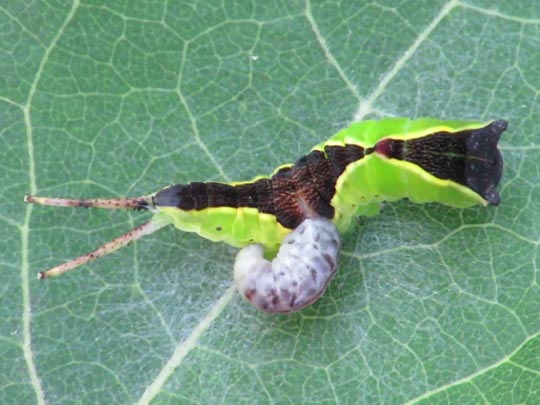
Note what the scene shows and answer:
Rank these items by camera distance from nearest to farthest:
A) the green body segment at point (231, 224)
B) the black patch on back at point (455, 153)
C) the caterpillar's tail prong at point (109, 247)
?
1. the black patch on back at point (455, 153)
2. the caterpillar's tail prong at point (109, 247)
3. the green body segment at point (231, 224)

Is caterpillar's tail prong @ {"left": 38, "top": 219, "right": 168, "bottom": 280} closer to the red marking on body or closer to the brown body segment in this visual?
the brown body segment

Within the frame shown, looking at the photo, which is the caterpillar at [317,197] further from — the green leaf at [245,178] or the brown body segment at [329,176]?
the green leaf at [245,178]

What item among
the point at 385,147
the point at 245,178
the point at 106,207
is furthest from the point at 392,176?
the point at 106,207

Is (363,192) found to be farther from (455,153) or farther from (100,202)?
(100,202)

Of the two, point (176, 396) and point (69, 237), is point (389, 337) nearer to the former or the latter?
point (176, 396)

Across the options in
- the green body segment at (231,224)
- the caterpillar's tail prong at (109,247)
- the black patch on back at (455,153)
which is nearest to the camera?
the black patch on back at (455,153)

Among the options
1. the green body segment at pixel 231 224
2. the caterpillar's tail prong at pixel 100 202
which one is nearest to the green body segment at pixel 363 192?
the green body segment at pixel 231 224

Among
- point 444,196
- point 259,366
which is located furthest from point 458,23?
point 259,366

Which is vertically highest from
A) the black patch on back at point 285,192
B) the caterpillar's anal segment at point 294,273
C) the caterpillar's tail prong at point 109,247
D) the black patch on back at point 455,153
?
the black patch on back at point 455,153
